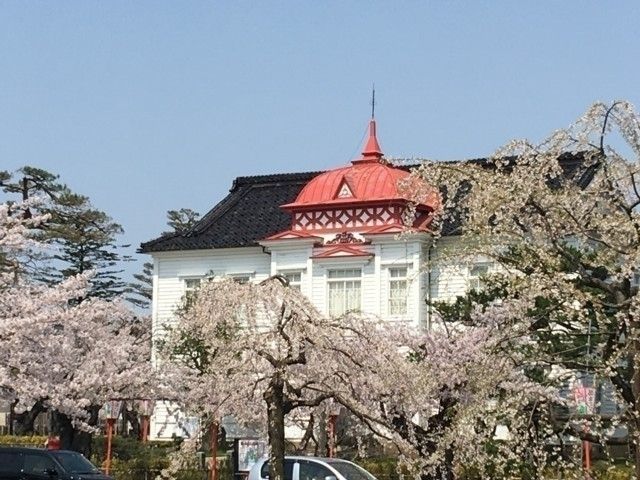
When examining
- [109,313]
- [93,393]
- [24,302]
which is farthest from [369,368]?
[109,313]

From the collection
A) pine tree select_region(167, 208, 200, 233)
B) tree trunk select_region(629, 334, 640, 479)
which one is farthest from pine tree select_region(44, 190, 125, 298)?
tree trunk select_region(629, 334, 640, 479)

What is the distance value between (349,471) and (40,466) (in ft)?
21.0

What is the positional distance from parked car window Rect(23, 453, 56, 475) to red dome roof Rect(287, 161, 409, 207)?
1592 cm

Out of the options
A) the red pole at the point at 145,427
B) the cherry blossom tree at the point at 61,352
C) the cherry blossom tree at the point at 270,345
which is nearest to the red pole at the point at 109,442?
the cherry blossom tree at the point at 61,352

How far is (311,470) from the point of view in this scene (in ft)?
62.7

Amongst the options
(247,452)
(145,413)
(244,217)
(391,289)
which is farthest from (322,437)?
(244,217)

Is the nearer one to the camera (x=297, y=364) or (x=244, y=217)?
(x=297, y=364)

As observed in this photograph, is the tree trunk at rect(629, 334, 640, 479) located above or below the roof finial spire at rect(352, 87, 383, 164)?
below

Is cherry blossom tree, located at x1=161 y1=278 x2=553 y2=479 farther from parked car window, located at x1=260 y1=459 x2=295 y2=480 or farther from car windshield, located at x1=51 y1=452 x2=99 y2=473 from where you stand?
car windshield, located at x1=51 y1=452 x2=99 y2=473

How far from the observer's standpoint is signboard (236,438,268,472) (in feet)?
74.3

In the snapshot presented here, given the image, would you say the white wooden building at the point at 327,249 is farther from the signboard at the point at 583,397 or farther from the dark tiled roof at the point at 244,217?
the signboard at the point at 583,397

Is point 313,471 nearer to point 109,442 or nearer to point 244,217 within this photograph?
point 109,442

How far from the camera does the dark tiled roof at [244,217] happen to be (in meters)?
39.3

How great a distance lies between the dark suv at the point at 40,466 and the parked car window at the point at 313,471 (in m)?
4.85
